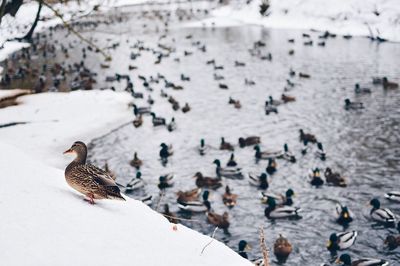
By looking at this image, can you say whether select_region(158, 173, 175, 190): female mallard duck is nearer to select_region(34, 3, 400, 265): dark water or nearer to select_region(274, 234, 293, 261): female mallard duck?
select_region(34, 3, 400, 265): dark water

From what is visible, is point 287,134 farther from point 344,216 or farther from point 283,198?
point 344,216

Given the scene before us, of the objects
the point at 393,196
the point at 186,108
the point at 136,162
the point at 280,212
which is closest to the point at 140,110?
the point at 186,108

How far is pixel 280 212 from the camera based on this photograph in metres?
12.2

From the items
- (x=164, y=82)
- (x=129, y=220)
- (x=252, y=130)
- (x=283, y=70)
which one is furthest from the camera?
(x=283, y=70)

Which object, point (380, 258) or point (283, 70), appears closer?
point (380, 258)

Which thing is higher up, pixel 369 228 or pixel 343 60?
pixel 343 60

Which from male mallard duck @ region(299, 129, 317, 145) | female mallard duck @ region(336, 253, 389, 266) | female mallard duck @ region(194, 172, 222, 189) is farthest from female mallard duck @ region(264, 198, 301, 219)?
male mallard duck @ region(299, 129, 317, 145)

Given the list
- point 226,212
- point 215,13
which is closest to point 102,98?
point 226,212

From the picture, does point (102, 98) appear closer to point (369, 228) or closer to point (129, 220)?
point (369, 228)

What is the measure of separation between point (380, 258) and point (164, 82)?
2032cm

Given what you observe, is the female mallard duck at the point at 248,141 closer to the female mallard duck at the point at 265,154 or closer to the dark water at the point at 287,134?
the dark water at the point at 287,134

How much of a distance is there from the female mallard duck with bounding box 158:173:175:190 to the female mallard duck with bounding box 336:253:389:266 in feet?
19.7

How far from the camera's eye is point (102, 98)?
23547 mm

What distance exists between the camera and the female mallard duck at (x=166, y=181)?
14086mm
